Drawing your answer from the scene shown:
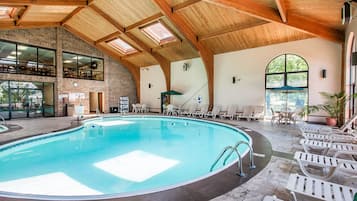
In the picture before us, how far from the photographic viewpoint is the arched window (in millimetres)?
9477

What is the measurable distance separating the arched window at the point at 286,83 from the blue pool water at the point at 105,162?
390 centimetres

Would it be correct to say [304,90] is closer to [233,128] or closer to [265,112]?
[265,112]

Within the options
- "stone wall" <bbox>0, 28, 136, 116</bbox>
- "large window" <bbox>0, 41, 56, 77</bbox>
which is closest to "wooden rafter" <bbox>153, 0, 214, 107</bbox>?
"stone wall" <bbox>0, 28, 136, 116</bbox>

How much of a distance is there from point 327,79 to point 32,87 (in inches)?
614

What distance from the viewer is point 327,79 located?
877cm

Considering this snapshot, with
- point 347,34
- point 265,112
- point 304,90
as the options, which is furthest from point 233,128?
point 347,34

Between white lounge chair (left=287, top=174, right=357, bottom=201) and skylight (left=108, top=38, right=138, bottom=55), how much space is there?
1324 centimetres

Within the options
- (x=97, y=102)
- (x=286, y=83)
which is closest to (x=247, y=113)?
(x=286, y=83)

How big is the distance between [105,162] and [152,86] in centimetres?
1190

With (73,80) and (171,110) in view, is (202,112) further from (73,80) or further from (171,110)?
(73,80)

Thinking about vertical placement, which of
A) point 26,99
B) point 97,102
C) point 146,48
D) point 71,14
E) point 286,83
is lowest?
point 97,102

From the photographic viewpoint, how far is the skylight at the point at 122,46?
1398cm

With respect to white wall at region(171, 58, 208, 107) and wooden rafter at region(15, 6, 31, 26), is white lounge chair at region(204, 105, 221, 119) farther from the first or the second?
wooden rafter at region(15, 6, 31, 26)

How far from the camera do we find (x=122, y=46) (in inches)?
579
